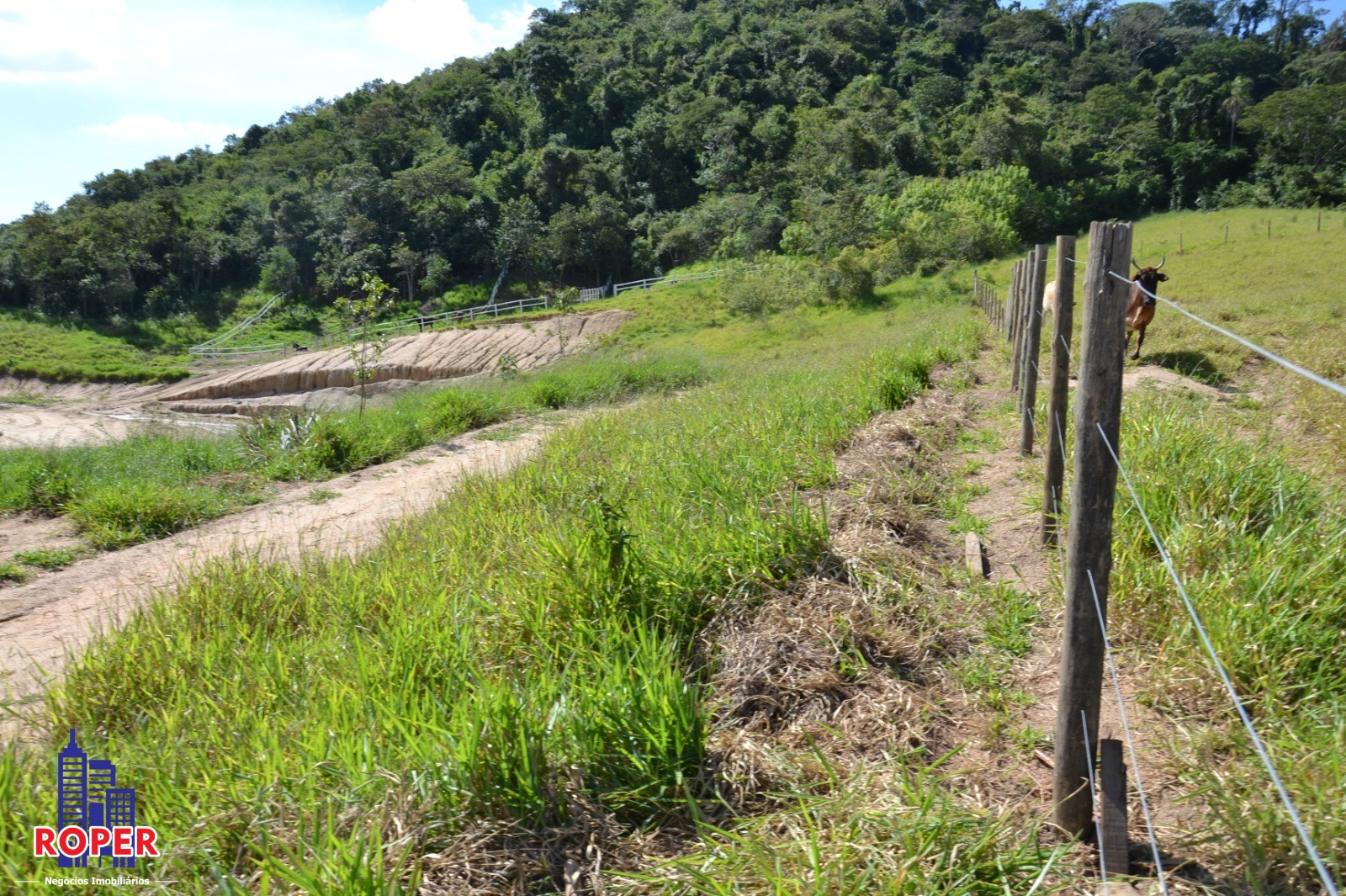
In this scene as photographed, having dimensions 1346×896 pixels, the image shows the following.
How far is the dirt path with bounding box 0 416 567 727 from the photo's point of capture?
15.8 feet

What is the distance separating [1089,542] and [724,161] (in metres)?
→ 56.8

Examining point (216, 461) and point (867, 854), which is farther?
point (216, 461)

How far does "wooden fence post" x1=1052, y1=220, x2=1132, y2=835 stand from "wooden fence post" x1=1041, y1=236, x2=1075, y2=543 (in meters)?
2.08

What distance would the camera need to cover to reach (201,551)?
21.6 ft

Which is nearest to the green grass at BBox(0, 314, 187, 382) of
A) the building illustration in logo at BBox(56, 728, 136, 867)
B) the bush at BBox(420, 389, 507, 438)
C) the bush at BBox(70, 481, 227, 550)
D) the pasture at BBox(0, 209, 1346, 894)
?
the bush at BBox(420, 389, 507, 438)

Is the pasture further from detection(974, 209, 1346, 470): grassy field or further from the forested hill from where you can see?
the forested hill

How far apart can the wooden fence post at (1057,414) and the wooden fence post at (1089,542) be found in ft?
6.81

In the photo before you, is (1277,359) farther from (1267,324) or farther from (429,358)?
(429,358)

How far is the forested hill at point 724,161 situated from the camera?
148ft

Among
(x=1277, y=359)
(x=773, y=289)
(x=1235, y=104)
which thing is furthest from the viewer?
(x=1235, y=104)

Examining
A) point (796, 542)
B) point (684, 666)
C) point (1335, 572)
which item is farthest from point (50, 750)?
point (1335, 572)

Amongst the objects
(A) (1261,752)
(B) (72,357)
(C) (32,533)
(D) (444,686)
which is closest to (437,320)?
(B) (72,357)

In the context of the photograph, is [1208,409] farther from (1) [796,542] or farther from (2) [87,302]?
(2) [87,302]

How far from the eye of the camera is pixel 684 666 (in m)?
3.58
